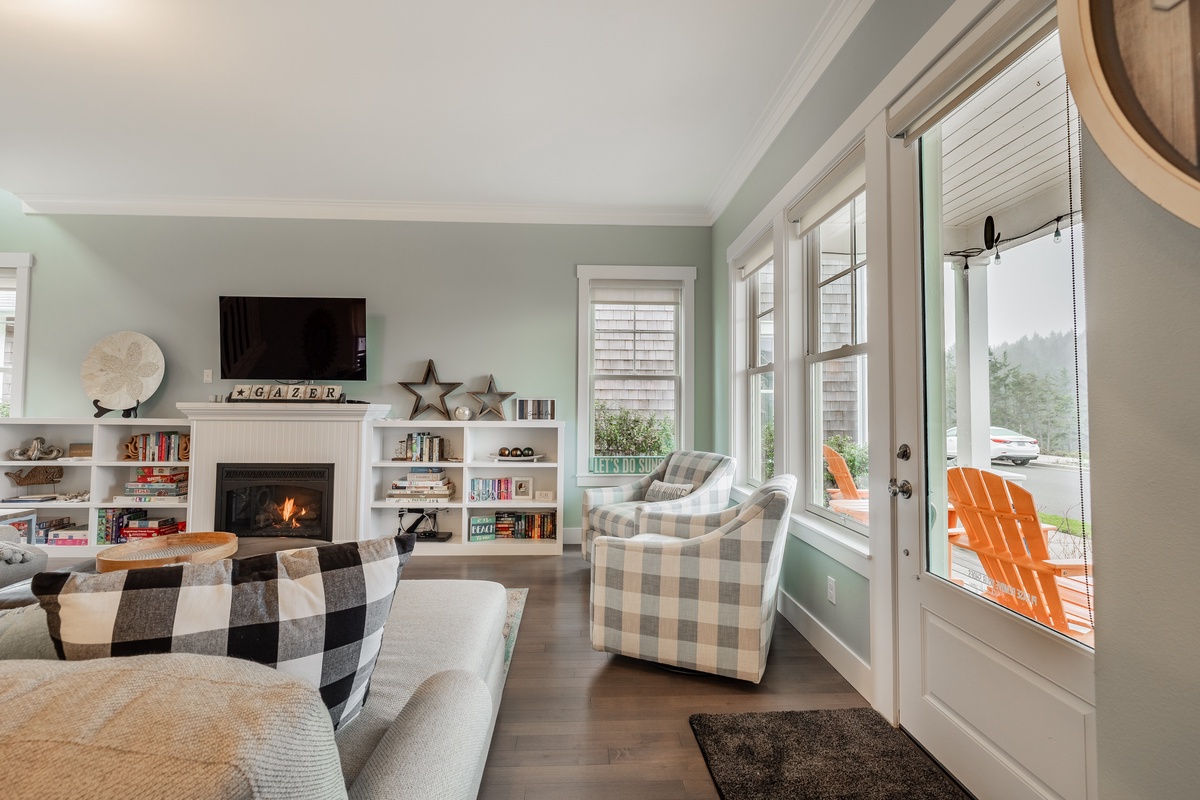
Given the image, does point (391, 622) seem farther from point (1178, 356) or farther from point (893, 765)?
point (1178, 356)

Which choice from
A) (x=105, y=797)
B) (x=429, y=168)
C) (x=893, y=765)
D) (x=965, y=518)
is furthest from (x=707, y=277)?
(x=105, y=797)

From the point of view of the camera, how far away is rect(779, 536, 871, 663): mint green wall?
2.16 metres

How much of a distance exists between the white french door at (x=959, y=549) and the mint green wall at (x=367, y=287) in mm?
2773

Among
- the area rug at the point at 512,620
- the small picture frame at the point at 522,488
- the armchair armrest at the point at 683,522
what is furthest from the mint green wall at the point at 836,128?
the small picture frame at the point at 522,488

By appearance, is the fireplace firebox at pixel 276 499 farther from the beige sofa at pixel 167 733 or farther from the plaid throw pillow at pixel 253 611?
the beige sofa at pixel 167 733

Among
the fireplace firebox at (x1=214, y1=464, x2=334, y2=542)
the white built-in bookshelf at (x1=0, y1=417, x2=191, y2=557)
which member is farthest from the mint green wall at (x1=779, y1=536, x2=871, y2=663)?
the white built-in bookshelf at (x1=0, y1=417, x2=191, y2=557)

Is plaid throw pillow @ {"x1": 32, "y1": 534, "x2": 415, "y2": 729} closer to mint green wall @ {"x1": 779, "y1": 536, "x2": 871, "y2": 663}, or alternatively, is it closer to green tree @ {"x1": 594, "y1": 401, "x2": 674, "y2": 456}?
mint green wall @ {"x1": 779, "y1": 536, "x2": 871, "y2": 663}

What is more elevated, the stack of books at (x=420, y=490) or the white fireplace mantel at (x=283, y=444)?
the white fireplace mantel at (x=283, y=444)

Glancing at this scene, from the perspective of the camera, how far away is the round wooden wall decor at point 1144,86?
2.37 ft

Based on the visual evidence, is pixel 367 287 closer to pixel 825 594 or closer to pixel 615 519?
pixel 615 519

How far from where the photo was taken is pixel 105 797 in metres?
0.42

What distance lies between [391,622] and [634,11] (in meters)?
2.50

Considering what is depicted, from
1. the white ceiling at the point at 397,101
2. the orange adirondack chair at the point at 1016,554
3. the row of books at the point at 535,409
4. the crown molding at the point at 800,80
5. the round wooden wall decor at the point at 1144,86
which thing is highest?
the white ceiling at the point at 397,101

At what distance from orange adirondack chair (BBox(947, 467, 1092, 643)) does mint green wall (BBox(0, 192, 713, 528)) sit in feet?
9.65
